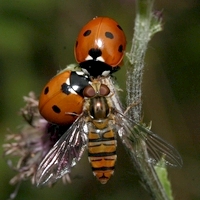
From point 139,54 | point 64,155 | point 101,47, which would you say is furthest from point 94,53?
point 64,155

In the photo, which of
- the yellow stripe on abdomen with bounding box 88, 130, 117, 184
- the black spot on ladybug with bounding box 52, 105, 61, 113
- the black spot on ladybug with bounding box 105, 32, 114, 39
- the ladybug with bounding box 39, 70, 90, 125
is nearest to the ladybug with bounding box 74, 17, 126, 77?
the black spot on ladybug with bounding box 105, 32, 114, 39

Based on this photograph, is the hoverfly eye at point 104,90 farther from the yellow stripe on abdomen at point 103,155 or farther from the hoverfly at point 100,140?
the yellow stripe on abdomen at point 103,155

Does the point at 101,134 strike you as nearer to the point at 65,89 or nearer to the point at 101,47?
the point at 65,89

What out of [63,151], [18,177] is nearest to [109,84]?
[63,151]

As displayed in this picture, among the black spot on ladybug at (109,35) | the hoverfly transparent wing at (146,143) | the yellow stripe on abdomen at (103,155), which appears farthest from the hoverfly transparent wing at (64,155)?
the black spot on ladybug at (109,35)

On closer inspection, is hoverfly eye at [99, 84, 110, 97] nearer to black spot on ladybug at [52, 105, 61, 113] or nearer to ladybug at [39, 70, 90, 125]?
ladybug at [39, 70, 90, 125]

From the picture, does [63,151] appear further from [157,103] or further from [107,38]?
[157,103]
